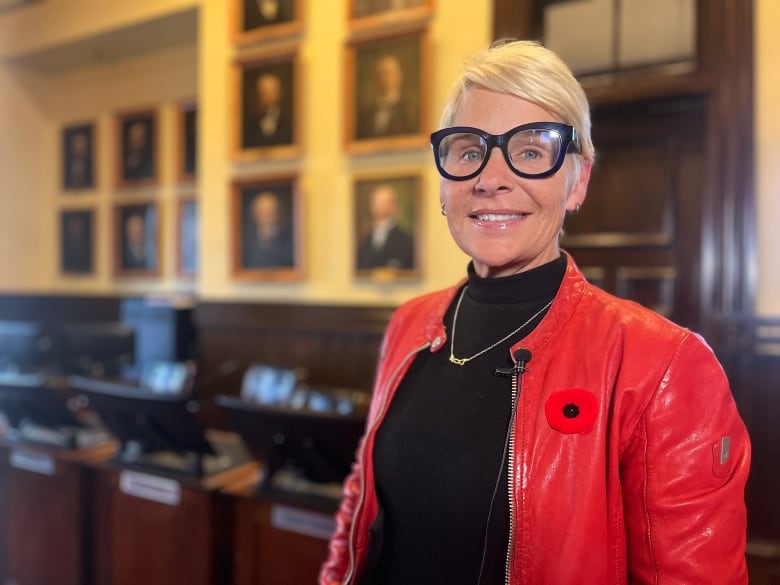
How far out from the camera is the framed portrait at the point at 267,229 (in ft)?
9.91

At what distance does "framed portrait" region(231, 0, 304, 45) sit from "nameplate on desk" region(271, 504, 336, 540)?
87.9 inches

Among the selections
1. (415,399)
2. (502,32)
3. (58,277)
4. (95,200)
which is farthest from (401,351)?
(58,277)

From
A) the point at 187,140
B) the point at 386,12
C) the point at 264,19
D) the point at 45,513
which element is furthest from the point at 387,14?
the point at 45,513

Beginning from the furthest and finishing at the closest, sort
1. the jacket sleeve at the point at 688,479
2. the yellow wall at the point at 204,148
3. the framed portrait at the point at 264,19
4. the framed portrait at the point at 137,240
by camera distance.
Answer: the framed portrait at the point at 137,240 < the framed portrait at the point at 264,19 < the yellow wall at the point at 204,148 < the jacket sleeve at the point at 688,479

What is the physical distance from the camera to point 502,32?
2.56 meters

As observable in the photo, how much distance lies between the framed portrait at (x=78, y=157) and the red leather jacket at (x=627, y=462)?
14.8 ft

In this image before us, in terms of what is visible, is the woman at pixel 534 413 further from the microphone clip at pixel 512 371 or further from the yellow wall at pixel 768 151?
the yellow wall at pixel 768 151

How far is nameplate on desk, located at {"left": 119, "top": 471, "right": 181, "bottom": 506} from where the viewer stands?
7.43ft

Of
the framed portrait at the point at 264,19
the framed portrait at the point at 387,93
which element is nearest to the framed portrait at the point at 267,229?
the framed portrait at the point at 387,93

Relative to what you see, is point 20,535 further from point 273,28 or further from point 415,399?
point 273,28

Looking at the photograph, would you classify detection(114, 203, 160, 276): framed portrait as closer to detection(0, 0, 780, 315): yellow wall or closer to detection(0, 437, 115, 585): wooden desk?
detection(0, 0, 780, 315): yellow wall

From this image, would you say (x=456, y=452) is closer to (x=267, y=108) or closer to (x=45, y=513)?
(x=45, y=513)

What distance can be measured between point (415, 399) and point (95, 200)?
423 cm

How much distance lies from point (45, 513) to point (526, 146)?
8.71ft
